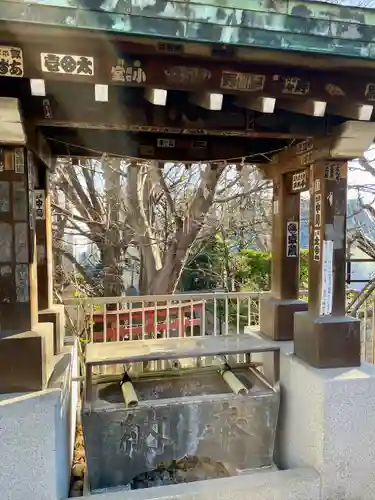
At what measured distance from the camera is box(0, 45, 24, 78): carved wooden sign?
2109 millimetres

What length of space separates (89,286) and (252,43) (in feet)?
23.7

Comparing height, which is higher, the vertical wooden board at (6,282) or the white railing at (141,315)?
the vertical wooden board at (6,282)

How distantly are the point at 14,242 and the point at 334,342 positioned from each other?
2.45 metres

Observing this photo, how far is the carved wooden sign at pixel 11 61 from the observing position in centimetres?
211

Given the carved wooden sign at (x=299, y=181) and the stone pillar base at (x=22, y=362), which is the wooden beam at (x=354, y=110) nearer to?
the carved wooden sign at (x=299, y=181)

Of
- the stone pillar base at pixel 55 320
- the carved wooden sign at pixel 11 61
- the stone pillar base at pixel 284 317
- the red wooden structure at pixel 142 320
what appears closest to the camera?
the carved wooden sign at pixel 11 61

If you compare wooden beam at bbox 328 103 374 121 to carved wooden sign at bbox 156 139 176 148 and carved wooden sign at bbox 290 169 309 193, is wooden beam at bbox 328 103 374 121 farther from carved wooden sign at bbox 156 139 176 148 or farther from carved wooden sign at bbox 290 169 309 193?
carved wooden sign at bbox 156 139 176 148

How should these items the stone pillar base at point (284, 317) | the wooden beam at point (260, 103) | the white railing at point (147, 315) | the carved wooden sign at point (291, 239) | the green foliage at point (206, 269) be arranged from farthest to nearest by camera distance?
1. the green foliage at point (206, 269)
2. the white railing at point (147, 315)
3. the carved wooden sign at point (291, 239)
4. the stone pillar base at point (284, 317)
5. the wooden beam at point (260, 103)

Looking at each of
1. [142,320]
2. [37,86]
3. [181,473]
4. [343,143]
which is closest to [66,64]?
[37,86]

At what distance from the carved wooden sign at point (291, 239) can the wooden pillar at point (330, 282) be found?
80 cm

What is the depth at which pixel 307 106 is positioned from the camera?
2.60 meters

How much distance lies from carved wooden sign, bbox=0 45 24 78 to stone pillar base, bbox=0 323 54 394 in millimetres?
1597

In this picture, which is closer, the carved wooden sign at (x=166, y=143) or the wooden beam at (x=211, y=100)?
the wooden beam at (x=211, y=100)

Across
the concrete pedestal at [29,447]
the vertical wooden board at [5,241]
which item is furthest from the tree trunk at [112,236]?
the concrete pedestal at [29,447]
